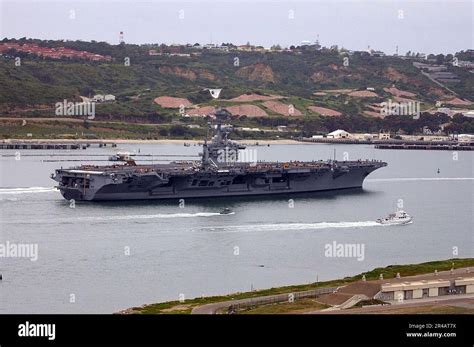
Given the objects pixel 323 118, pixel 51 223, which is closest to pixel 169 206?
pixel 51 223

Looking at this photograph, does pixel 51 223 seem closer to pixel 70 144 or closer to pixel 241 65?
pixel 70 144

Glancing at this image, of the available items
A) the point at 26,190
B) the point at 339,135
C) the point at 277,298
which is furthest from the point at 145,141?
the point at 277,298

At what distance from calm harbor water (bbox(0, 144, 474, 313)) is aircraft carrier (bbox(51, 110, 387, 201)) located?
109 cm

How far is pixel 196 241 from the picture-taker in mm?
39344

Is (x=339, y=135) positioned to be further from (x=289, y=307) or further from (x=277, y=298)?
(x=289, y=307)

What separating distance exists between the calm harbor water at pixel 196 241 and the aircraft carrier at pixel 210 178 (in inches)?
42.9

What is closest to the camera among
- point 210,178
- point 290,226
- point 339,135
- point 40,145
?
point 290,226

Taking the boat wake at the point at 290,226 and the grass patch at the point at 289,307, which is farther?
the boat wake at the point at 290,226

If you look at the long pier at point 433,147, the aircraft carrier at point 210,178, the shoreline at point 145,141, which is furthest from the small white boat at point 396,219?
the long pier at point 433,147

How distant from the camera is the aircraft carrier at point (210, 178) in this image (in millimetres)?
53188

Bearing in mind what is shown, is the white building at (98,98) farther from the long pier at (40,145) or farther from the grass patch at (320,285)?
the grass patch at (320,285)

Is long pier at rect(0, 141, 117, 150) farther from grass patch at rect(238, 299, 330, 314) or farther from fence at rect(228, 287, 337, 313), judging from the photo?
grass patch at rect(238, 299, 330, 314)

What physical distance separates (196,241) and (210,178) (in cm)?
1743
